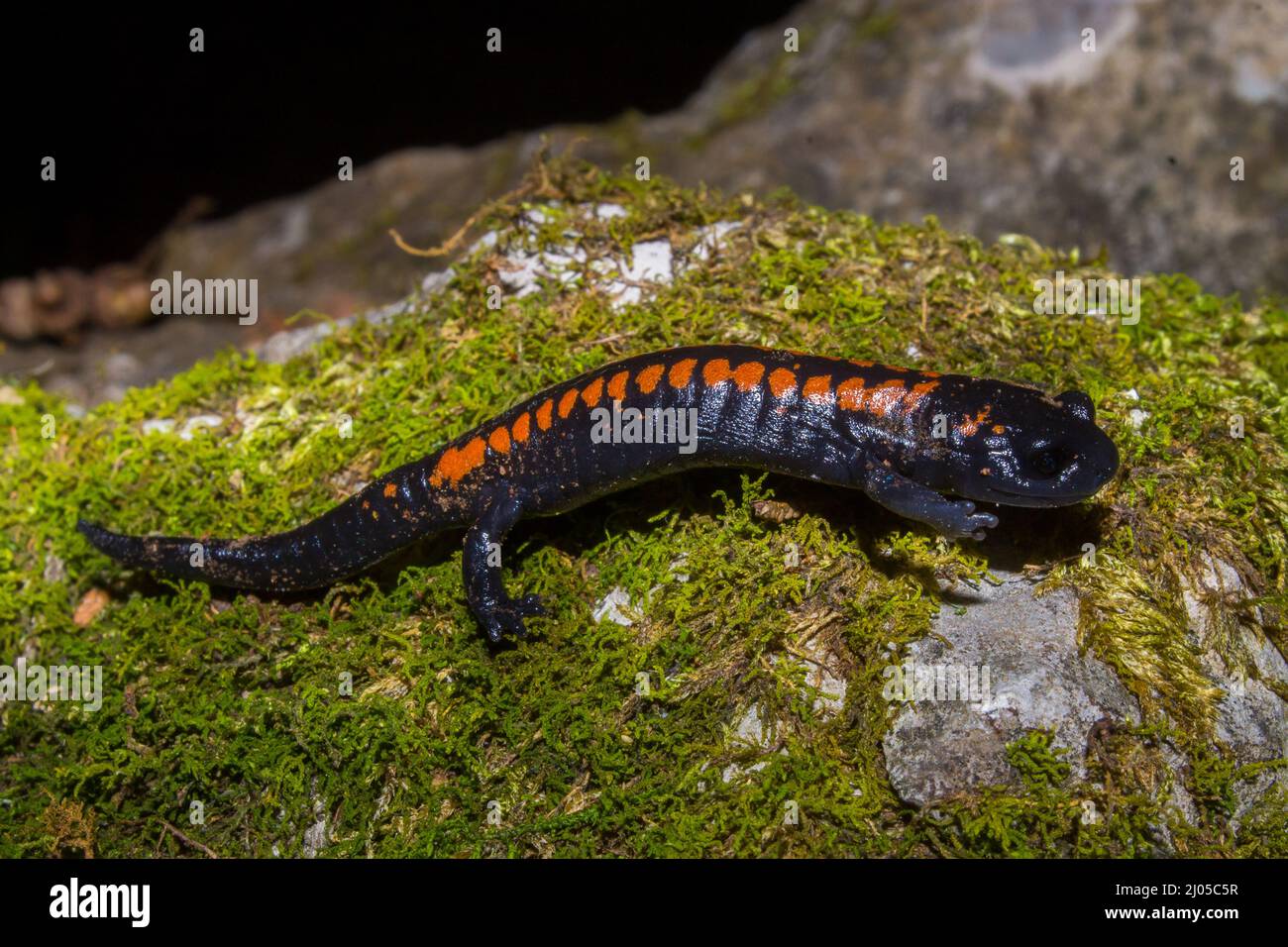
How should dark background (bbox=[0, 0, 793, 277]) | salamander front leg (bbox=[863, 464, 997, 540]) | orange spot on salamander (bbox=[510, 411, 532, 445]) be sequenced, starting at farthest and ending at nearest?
dark background (bbox=[0, 0, 793, 277])
orange spot on salamander (bbox=[510, 411, 532, 445])
salamander front leg (bbox=[863, 464, 997, 540])

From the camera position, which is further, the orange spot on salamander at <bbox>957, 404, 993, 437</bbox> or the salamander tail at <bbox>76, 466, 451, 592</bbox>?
the salamander tail at <bbox>76, 466, 451, 592</bbox>

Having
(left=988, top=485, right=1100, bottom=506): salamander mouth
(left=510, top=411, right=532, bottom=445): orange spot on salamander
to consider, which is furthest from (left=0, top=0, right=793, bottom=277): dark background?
(left=988, top=485, right=1100, bottom=506): salamander mouth

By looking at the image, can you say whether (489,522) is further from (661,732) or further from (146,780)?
(146,780)

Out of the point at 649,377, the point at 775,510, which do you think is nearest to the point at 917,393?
the point at 775,510

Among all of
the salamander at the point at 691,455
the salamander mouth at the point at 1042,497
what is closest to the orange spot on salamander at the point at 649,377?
the salamander at the point at 691,455

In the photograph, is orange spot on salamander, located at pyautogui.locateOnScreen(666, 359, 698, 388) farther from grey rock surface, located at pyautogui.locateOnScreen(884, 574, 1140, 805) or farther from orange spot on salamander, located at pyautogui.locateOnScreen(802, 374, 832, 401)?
grey rock surface, located at pyautogui.locateOnScreen(884, 574, 1140, 805)

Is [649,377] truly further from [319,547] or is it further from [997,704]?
[997,704]

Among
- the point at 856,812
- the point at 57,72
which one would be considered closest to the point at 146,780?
the point at 856,812
